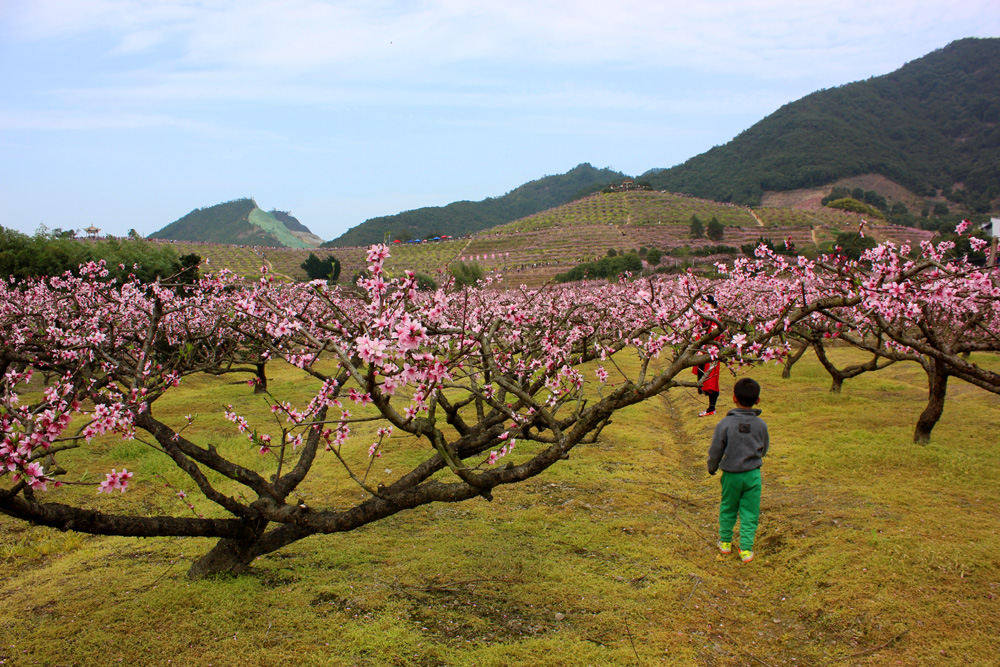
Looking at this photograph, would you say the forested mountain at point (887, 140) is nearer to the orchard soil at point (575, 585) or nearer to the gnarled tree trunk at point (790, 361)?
the gnarled tree trunk at point (790, 361)

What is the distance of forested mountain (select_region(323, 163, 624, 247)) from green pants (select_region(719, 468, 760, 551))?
91.7m

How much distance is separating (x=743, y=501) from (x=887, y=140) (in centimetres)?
15428

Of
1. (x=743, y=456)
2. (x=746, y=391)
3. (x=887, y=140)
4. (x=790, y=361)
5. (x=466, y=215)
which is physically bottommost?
(x=790, y=361)

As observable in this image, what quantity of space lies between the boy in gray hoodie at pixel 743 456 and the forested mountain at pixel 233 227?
151048 mm

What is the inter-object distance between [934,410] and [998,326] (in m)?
11.4

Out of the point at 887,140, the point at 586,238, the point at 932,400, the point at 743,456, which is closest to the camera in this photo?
the point at 743,456

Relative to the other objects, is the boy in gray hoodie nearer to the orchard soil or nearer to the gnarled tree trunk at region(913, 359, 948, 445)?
the orchard soil

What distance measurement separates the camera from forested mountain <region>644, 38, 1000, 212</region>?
11162cm

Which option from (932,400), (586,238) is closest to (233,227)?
(586,238)

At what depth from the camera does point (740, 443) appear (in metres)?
5.93

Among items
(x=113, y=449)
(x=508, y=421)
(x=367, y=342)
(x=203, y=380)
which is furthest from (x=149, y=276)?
(x=367, y=342)

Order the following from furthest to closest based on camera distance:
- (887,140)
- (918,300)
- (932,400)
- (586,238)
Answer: (887,140)
(586,238)
(932,400)
(918,300)

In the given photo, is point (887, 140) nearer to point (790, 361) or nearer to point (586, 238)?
point (586, 238)

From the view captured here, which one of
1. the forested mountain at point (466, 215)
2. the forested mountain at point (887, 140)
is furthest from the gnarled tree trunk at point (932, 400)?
the forested mountain at point (887, 140)
